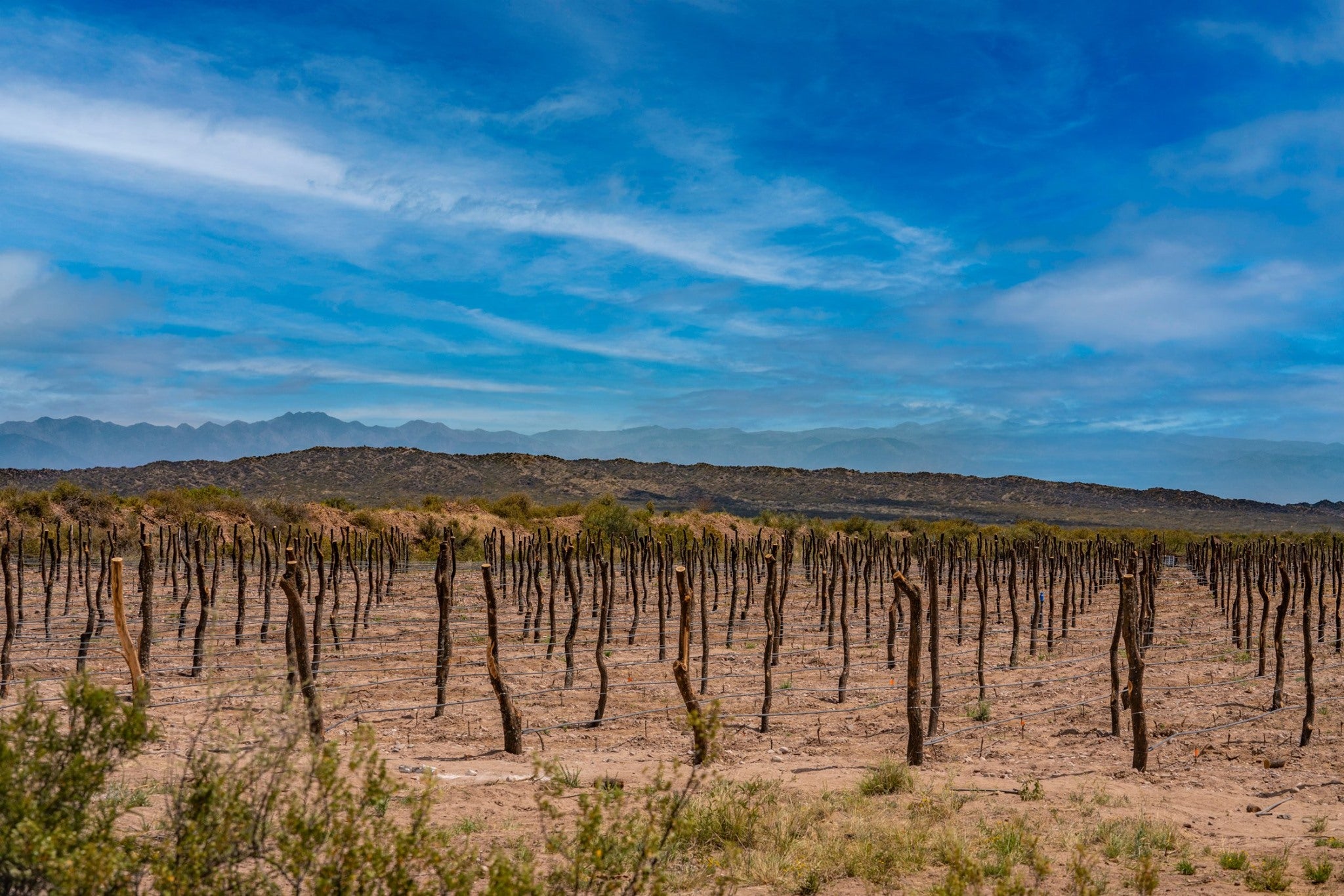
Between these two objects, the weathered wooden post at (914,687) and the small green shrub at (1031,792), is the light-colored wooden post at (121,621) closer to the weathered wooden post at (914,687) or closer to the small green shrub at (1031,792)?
the weathered wooden post at (914,687)

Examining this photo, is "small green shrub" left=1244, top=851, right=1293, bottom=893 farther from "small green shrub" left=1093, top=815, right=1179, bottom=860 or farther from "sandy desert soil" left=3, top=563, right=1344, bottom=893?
"small green shrub" left=1093, top=815, right=1179, bottom=860

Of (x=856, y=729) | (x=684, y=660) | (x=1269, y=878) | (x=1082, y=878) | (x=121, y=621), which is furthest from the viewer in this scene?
(x=856, y=729)

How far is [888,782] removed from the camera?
744 centimetres

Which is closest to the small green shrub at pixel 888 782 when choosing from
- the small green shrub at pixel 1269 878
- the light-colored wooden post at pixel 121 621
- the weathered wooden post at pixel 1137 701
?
the weathered wooden post at pixel 1137 701

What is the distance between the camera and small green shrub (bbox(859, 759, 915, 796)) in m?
7.38

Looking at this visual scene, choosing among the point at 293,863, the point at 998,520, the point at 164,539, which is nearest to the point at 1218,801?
the point at 293,863

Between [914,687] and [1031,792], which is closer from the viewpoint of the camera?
[1031,792]

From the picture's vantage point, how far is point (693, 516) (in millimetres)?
42562

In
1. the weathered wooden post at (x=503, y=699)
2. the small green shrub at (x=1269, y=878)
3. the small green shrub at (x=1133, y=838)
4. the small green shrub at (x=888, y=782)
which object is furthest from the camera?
the weathered wooden post at (x=503, y=699)

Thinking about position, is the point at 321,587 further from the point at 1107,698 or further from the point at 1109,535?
the point at 1109,535

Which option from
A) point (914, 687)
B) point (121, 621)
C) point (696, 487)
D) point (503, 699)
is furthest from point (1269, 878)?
point (696, 487)

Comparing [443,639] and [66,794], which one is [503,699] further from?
[66,794]

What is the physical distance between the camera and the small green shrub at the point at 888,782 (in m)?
7.38

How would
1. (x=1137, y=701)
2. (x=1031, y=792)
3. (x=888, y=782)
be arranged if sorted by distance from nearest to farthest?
1. (x=1031, y=792)
2. (x=888, y=782)
3. (x=1137, y=701)
